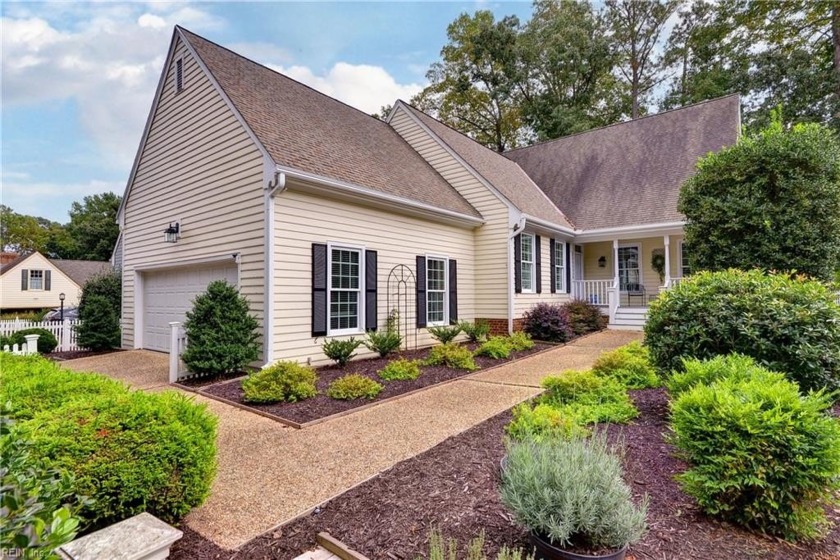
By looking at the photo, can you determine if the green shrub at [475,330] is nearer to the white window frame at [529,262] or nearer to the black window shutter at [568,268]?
the white window frame at [529,262]

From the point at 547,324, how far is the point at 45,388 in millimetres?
9981

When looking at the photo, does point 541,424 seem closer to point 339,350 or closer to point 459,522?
point 459,522

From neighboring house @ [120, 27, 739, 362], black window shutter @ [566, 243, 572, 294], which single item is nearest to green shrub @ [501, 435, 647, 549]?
neighboring house @ [120, 27, 739, 362]

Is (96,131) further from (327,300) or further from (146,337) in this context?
(327,300)

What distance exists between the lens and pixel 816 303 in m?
4.28

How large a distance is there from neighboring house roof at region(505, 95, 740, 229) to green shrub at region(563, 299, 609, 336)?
2.69 metres

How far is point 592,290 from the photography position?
14406mm

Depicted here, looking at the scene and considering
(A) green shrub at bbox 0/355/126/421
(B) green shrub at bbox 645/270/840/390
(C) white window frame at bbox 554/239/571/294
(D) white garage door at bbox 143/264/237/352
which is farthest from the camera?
(C) white window frame at bbox 554/239/571/294

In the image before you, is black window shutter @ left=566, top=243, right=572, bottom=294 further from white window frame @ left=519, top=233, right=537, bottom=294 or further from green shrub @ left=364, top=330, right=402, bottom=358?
green shrub @ left=364, top=330, right=402, bottom=358

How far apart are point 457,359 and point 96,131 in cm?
910

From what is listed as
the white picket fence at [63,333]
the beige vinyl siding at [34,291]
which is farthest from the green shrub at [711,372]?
the beige vinyl siding at [34,291]

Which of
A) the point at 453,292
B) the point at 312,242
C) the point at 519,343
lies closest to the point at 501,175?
the point at 453,292

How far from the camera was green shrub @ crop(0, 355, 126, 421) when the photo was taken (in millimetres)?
3113

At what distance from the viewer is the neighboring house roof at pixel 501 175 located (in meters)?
12.2
